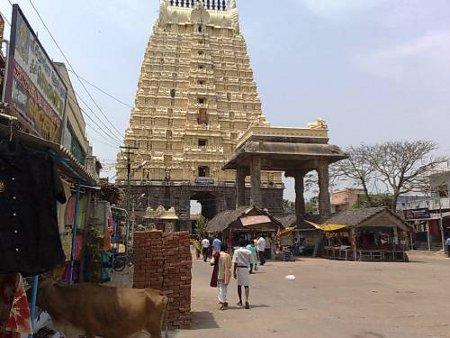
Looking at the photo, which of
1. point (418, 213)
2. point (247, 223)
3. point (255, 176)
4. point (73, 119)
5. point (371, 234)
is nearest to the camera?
point (73, 119)

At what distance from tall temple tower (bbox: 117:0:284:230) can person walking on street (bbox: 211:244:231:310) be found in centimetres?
3553

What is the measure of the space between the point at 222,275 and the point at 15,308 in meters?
6.21

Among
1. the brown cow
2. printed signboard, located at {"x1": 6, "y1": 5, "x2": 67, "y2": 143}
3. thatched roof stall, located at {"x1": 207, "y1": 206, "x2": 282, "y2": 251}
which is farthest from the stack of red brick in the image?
thatched roof stall, located at {"x1": 207, "y1": 206, "x2": 282, "y2": 251}

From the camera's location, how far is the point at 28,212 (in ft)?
12.5

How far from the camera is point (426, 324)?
789 centimetres

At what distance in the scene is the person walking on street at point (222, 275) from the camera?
31.1 feet

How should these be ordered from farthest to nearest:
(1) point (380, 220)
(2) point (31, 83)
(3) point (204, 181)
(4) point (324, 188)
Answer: (3) point (204, 181), (4) point (324, 188), (1) point (380, 220), (2) point (31, 83)

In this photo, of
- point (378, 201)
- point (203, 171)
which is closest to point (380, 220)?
point (378, 201)

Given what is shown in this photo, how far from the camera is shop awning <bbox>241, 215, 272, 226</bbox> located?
23.8 m

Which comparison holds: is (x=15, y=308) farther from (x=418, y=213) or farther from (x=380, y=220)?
(x=418, y=213)

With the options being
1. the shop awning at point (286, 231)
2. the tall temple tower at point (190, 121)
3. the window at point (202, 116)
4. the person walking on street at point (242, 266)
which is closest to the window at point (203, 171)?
the tall temple tower at point (190, 121)

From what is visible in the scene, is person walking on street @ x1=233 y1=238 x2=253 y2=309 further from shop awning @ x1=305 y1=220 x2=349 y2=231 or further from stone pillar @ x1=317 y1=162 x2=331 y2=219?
stone pillar @ x1=317 y1=162 x2=331 y2=219

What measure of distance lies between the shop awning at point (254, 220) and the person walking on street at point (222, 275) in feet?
45.9

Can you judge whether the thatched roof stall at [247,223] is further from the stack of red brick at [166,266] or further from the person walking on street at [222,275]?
the stack of red brick at [166,266]
